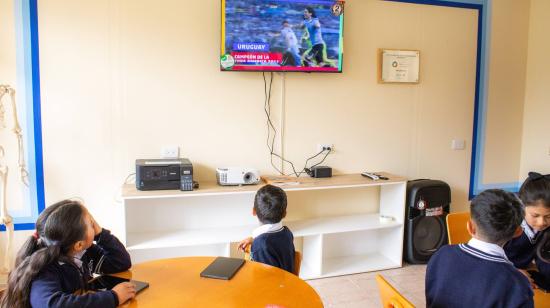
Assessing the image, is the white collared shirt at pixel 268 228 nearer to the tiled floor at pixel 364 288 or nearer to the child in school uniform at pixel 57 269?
the child in school uniform at pixel 57 269

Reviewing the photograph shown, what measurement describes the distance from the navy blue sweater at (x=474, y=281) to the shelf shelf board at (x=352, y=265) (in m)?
1.95

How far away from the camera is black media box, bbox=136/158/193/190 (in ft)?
9.79

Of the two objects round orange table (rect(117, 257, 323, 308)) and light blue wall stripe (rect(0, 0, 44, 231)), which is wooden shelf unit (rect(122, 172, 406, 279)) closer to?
light blue wall stripe (rect(0, 0, 44, 231))

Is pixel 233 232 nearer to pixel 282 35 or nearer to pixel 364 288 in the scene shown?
pixel 364 288

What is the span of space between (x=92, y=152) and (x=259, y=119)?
138cm

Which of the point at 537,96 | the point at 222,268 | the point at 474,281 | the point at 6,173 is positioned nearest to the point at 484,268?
the point at 474,281

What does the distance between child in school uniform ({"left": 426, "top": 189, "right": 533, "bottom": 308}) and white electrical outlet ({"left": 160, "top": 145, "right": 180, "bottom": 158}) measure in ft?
7.51

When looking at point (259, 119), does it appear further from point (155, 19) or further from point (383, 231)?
point (383, 231)

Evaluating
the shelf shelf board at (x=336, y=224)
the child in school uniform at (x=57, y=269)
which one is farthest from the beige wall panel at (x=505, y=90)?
the child in school uniform at (x=57, y=269)

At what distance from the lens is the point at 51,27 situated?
3035 millimetres

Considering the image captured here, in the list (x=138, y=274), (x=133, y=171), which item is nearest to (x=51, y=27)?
(x=133, y=171)

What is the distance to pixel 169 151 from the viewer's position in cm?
335

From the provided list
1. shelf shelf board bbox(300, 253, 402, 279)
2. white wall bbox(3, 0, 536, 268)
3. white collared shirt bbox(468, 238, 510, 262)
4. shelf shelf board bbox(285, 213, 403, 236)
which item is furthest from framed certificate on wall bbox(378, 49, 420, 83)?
white collared shirt bbox(468, 238, 510, 262)

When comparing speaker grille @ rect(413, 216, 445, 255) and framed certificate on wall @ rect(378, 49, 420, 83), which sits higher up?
framed certificate on wall @ rect(378, 49, 420, 83)
